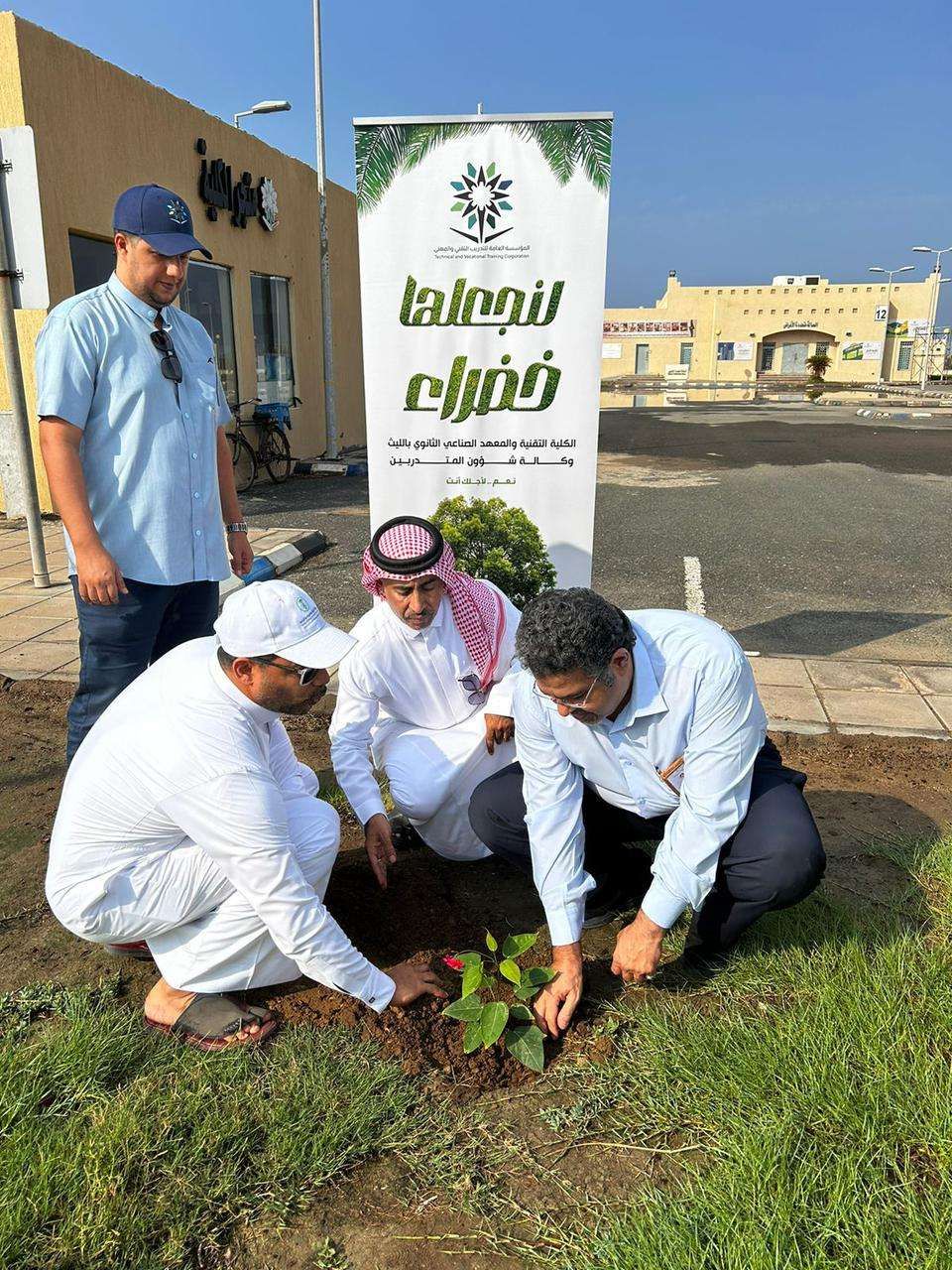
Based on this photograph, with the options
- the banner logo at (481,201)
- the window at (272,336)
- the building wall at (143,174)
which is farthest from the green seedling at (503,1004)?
the window at (272,336)

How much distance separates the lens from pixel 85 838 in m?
2.31

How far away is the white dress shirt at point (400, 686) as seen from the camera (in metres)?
3.13

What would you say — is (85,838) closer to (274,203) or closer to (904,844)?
(904,844)

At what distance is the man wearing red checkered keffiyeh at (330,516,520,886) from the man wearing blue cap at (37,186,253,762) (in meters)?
0.67

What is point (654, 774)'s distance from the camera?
2.56m

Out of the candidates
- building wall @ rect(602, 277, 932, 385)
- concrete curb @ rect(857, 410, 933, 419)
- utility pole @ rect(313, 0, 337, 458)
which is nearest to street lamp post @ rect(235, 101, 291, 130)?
utility pole @ rect(313, 0, 337, 458)

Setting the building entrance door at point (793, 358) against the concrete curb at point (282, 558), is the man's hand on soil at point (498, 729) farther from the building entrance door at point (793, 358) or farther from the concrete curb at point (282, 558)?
the building entrance door at point (793, 358)

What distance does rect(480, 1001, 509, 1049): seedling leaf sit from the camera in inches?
91.6

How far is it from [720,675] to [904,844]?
1.48 meters

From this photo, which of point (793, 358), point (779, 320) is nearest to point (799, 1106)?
point (779, 320)

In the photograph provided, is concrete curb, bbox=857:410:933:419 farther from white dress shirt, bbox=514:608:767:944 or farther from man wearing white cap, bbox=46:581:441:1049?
man wearing white cap, bbox=46:581:441:1049

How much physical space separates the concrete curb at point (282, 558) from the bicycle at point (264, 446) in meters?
4.24

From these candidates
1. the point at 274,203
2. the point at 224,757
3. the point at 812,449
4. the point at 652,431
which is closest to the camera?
the point at 224,757

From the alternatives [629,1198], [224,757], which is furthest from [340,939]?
[629,1198]
